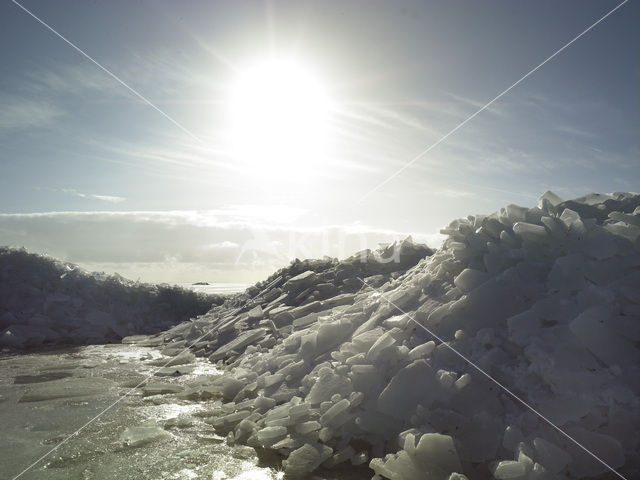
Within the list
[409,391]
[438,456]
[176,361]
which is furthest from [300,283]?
[438,456]

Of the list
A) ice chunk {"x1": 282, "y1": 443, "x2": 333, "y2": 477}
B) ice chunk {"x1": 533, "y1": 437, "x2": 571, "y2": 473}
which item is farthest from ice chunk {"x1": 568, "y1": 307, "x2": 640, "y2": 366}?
ice chunk {"x1": 282, "y1": 443, "x2": 333, "y2": 477}

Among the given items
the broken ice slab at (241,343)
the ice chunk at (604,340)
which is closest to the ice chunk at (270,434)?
the ice chunk at (604,340)

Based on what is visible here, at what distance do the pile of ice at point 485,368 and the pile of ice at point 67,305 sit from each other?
13.2 feet

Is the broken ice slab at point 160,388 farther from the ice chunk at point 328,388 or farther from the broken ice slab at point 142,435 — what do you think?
the ice chunk at point 328,388

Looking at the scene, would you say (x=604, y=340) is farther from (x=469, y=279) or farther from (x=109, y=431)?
(x=109, y=431)

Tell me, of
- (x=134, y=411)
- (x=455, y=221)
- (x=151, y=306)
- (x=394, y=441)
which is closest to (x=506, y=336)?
(x=394, y=441)

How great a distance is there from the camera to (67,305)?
6188mm

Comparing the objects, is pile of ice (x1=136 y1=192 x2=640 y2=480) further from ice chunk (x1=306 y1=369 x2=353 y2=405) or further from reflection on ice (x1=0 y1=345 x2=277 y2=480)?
reflection on ice (x1=0 y1=345 x2=277 y2=480)

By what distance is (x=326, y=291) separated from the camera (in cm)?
468

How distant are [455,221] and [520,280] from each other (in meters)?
0.73

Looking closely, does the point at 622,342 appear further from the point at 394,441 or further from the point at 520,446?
the point at 394,441

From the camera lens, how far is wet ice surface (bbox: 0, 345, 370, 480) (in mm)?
1848

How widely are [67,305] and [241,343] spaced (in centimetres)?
355

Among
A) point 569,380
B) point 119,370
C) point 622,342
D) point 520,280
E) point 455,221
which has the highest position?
point 455,221
